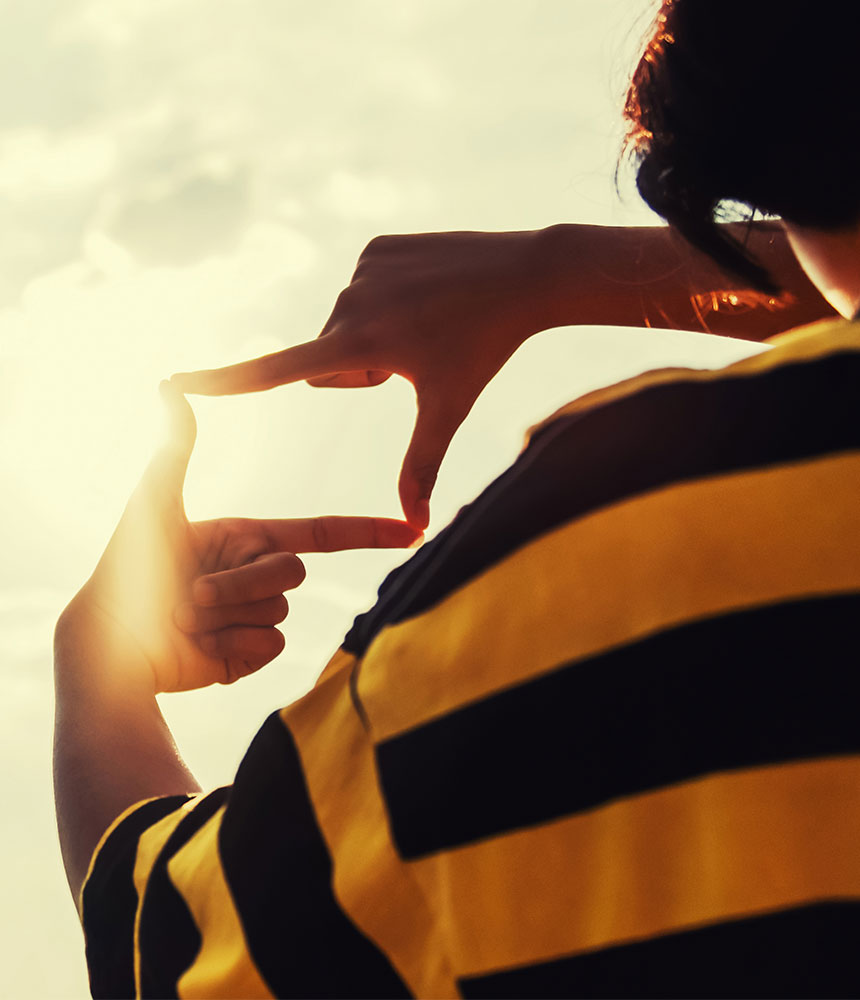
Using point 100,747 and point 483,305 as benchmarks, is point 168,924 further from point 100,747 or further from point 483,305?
point 483,305

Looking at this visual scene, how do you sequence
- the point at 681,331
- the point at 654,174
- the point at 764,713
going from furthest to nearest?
the point at 681,331 → the point at 654,174 → the point at 764,713

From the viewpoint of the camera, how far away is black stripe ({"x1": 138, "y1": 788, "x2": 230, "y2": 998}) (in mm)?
425

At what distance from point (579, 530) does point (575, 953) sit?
0.50 feet

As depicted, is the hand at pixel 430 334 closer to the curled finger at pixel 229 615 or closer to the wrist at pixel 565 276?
the wrist at pixel 565 276

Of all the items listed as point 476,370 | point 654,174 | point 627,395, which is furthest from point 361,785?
point 476,370

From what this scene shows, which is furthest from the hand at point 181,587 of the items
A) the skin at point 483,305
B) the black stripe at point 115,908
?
the black stripe at point 115,908

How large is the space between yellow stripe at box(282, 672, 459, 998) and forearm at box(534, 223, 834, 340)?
667 mm

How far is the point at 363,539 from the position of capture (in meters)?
0.89

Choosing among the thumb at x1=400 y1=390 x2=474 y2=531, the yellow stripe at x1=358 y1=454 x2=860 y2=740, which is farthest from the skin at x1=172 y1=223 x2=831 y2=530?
the yellow stripe at x1=358 y1=454 x2=860 y2=740

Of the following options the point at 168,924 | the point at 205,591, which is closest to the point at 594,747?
the point at 168,924

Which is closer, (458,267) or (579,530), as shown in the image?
(579,530)

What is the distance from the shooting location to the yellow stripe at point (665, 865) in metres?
0.34

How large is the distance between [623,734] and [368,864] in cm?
11

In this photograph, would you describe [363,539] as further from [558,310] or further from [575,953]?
[575,953]
